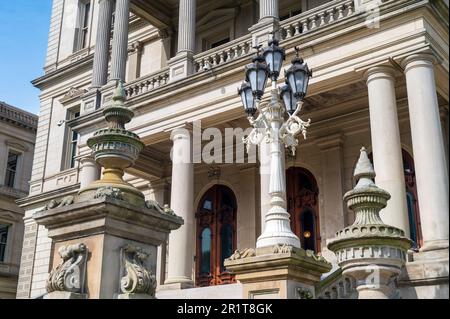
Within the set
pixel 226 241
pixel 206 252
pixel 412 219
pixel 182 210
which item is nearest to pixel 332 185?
pixel 412 219

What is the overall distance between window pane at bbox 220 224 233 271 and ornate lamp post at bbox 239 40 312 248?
1115cm

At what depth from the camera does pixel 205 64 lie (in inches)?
671

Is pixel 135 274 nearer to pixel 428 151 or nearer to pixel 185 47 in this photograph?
pixel 428 151

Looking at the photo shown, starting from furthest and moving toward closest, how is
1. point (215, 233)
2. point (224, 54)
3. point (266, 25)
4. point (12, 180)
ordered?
point (12, 180)
point (215, 233)
point (224, 54)
point (266, 25)

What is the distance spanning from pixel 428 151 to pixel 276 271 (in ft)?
19.3

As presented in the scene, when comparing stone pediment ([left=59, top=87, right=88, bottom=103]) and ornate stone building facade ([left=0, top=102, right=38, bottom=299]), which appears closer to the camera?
stone pediment ([left=59, top=87, right=88, bottom=103])

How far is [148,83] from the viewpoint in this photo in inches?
727

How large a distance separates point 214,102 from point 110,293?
1080cm

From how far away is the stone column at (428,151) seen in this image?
11.2 m

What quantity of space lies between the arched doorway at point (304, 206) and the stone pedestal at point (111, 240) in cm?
1188

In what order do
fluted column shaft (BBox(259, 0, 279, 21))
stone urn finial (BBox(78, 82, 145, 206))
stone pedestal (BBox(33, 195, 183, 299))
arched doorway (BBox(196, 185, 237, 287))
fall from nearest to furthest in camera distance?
1. stone pedestal (BBox(33, 195, 183, 299))
2. stone urn finial (BBox(78, 82, 145, 206))
3. fluted column shaft (BBox(259, 0, 279, 21))
4. arched doorway (BBox(196, 185, 237, 287))

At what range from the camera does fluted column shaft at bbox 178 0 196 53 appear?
17547mm

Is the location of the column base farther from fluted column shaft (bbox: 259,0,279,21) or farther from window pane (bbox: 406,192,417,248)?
fluted column shaft (bbox: 259,0,279,21)

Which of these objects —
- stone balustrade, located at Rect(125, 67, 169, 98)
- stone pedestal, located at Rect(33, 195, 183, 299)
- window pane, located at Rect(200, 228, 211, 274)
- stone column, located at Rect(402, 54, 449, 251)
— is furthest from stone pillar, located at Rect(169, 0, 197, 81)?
stone pedestal, located at Rect(33, 195, 183, 299)
